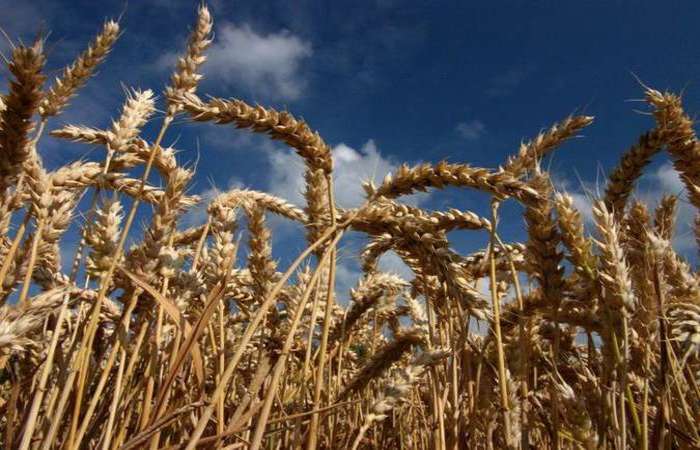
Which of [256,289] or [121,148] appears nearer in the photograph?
[121,148]

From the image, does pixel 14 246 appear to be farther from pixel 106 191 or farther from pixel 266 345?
pixel 266 345

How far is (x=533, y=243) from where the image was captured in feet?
6.26

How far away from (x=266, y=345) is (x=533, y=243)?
1.57m

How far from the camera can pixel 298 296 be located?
110 inches

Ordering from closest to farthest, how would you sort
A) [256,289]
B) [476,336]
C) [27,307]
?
[27,307], [256,289], [476,336]

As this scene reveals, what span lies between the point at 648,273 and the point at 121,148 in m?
2.10

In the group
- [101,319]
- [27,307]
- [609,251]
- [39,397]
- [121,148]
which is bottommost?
[39,397]

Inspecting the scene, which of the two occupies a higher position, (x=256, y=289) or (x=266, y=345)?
(x=256, y=289)

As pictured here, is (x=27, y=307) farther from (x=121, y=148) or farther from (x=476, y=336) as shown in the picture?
(x=476, y=336)

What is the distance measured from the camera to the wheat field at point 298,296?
1572mm

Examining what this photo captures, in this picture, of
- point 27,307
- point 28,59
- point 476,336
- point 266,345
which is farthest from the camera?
point 476,336

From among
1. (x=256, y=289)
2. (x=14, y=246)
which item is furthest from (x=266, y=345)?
(x=14, y=246)

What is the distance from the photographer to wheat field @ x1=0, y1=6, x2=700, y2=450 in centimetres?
157

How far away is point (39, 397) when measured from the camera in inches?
61.9
